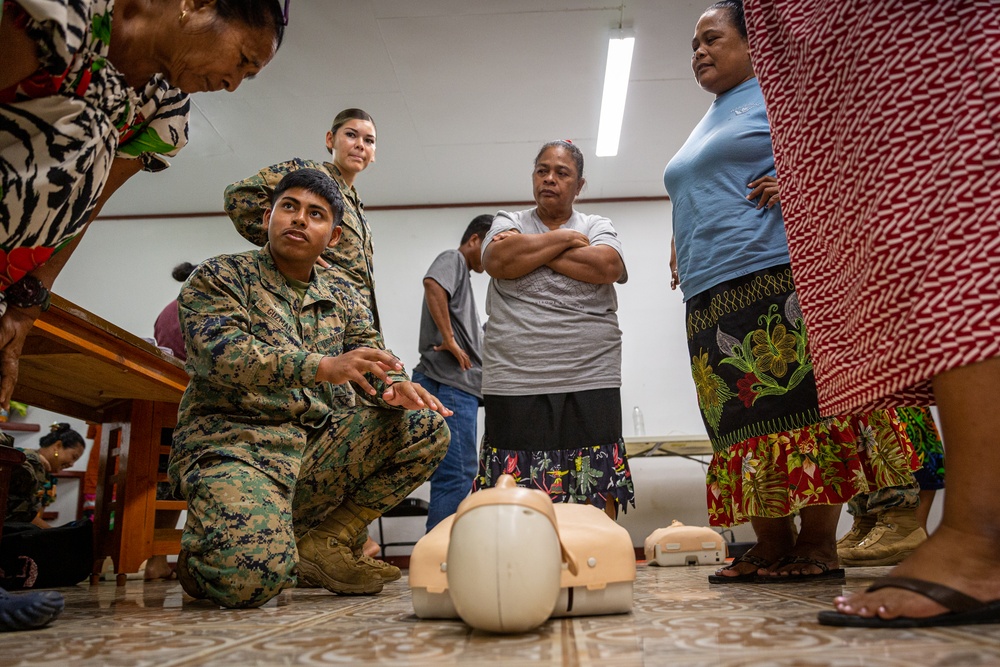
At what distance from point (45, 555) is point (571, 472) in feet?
6.21

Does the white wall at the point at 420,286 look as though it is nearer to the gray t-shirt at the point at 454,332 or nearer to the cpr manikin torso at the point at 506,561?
the gray t-shirt at the point at 454,332

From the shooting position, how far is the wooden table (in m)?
2.45

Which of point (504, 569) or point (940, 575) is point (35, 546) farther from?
point (940, 575)

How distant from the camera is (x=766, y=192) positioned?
175 centimetres

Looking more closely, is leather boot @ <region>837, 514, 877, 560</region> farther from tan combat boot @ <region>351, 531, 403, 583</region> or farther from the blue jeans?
the blue jeans

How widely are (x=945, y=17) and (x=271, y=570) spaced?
1.50m

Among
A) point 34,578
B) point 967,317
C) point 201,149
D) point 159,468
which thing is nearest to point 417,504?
point 159,468

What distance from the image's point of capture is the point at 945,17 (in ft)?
3.11

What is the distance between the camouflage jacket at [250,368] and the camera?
165 cm

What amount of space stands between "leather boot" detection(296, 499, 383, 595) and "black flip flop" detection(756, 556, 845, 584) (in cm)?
89

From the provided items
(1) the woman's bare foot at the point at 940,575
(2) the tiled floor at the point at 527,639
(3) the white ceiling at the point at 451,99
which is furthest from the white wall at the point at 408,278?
(1) the woman's bare foot at the point at 940,575

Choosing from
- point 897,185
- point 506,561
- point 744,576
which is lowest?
point 744,576

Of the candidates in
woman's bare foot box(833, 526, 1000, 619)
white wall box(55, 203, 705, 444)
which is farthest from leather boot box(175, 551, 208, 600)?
white wall box(55, 203, 705, 444)

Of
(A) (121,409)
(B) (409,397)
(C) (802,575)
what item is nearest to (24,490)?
(A) (121,409)
